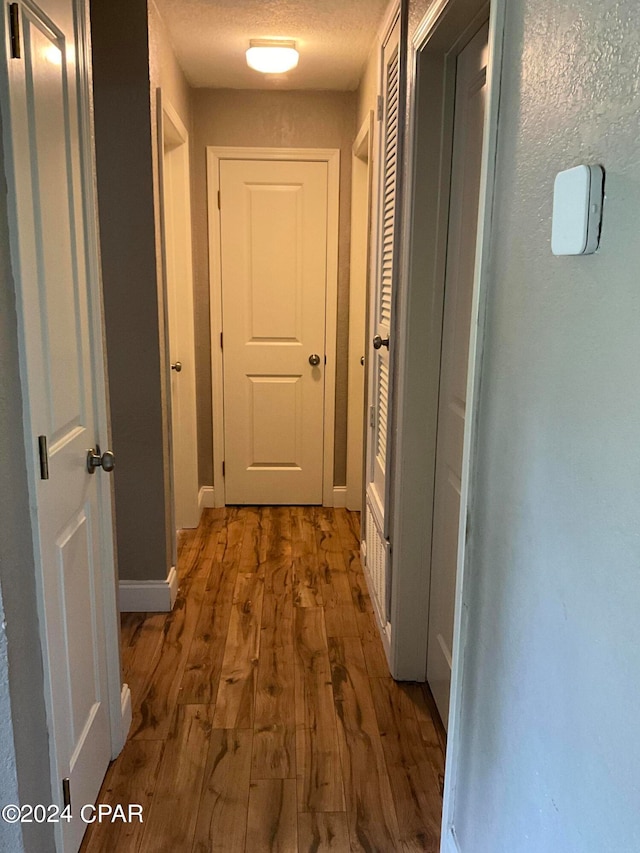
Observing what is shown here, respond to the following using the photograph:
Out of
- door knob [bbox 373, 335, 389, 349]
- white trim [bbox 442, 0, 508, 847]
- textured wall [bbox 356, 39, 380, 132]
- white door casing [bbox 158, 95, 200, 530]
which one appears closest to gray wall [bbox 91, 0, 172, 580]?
white door casing [bbox 158, 95, 200, 530]

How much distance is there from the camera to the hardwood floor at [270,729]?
1751 mm

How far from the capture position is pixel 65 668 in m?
1.54

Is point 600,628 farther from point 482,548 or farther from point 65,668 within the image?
point 65,668

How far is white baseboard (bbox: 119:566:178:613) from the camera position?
9.46 ft

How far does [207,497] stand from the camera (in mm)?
4223

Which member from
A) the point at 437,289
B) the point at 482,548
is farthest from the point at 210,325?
the point at 482,548

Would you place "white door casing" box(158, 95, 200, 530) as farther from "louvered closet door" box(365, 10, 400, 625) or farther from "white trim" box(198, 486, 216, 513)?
"louvered closet door" box(365, 10, 400, 625)

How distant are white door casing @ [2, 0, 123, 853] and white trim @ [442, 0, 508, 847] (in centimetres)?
86

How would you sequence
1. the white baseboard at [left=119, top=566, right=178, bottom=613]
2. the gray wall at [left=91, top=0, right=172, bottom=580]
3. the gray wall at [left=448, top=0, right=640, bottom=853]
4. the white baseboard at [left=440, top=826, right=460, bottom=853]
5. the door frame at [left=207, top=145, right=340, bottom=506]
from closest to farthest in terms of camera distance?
1. the gray wall at [left=448, top=0, right=640, bottom=853]
2. the white baseboard at [left=440, top=826, right=460, bottom=853]
3. the gray wall at [left=91, top=0, right=172, bottom=580]
4. the white baseboard at [left=119, top=566, right=178, bottom=613]
5. the door frame at [left=207, top=145, right=340, bottom=506]

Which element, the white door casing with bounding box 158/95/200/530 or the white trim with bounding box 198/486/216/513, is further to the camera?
the white trim with bounding box 198/486/216/513

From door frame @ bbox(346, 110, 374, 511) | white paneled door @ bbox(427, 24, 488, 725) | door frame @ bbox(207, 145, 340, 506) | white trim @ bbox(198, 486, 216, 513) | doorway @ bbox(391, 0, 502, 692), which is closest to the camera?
white paneled door @ bbox(427, 24, 488, 725)

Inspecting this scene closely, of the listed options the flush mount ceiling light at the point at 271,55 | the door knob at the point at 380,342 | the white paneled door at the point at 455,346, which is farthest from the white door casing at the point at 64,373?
the flush mount ceiling light at the point at 271,55

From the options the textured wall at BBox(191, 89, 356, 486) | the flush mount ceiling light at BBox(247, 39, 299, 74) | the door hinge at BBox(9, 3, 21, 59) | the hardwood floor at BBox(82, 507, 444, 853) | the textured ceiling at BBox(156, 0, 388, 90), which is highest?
the textured ceiling at BBox(156, 0, 388, 90)

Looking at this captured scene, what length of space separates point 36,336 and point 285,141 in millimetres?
2874
